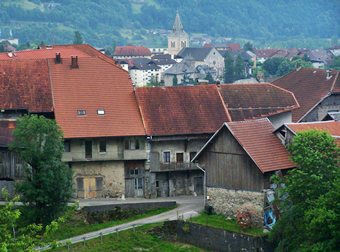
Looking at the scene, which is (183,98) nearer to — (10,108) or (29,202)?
(10,108)

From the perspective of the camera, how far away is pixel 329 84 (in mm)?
65188

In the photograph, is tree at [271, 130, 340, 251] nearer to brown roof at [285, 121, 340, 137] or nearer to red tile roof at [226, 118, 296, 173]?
red tile roof at [226, 118, 296, 173]

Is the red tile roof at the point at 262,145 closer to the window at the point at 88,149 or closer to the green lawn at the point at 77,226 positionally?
the green lawn at the point at 77,226

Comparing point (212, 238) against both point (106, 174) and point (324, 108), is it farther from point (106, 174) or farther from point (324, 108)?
point (324, 108)

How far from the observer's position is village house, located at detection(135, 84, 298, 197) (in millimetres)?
48531

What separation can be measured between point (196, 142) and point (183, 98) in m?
3.62

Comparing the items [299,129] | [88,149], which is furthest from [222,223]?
[88,149]

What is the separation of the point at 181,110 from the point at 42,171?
1308 centimetres

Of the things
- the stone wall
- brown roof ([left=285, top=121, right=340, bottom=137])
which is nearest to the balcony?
the stone wall

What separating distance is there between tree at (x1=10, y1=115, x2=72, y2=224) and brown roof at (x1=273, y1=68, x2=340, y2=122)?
25327 mm

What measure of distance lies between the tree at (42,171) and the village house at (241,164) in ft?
26.8

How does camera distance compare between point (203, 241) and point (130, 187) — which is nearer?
point (203, 241)

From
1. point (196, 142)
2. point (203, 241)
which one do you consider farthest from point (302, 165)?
point (196, 142)

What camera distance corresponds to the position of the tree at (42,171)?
39.8 meters
